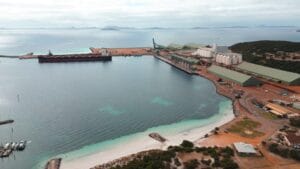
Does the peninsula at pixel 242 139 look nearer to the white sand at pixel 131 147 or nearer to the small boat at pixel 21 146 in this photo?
the white sand at pixel 131 147

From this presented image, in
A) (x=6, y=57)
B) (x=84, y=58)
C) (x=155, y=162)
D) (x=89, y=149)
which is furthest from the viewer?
(x=6, y=57)

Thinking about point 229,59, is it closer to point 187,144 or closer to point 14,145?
point 187,144

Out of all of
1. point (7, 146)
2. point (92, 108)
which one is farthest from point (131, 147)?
point (92, 108)

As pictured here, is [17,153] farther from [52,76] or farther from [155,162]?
[52,76]

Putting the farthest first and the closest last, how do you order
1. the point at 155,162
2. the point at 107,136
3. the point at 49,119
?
the point at 49,119
the point at 107,136
the point at 155,162

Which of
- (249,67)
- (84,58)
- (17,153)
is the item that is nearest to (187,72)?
(249,67)

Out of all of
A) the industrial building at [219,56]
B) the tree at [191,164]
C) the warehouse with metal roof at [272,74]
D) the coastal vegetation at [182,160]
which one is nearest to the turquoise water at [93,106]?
the coastal vegetation at [182,160]

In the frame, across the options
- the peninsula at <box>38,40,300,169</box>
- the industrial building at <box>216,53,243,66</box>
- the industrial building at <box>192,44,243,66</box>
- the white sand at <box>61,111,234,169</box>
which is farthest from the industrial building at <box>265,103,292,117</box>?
the industrial building at <box>192,44,243,66</box>
